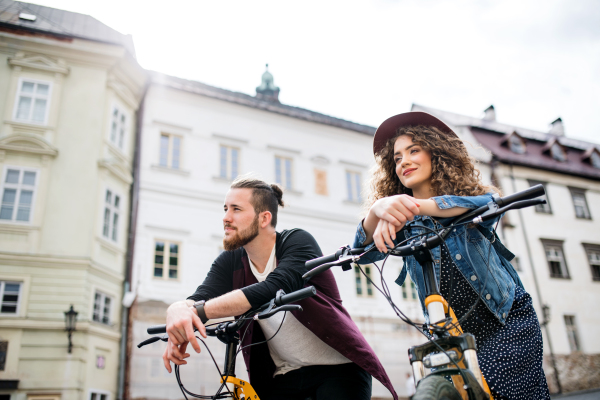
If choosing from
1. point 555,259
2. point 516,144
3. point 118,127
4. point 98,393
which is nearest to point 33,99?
point 118,127

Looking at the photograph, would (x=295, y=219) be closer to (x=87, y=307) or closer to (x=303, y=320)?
(x=87, y=307)

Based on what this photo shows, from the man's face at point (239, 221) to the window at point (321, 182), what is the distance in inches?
644

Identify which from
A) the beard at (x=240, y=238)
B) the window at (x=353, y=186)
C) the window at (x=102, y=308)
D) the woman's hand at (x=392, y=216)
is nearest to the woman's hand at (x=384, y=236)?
the woman's hand at (x=392, y=216)

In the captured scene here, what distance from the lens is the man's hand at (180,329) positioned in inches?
91.4

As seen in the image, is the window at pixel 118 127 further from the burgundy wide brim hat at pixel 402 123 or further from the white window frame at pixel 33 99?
the burgundy wide brim hat at pixel 402 123

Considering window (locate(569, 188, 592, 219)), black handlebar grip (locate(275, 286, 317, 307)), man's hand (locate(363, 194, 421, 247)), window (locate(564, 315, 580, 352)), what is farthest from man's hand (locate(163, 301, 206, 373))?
window (locate(569, 188, 592, 219))

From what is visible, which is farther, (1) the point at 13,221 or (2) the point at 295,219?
(2) the point at 295,219

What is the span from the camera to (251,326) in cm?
288

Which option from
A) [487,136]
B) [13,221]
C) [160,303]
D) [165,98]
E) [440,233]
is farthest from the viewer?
[487,136]

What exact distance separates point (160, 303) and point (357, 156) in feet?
35.0

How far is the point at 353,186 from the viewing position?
67.9ft

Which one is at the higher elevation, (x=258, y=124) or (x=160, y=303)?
(x=258, y=124)

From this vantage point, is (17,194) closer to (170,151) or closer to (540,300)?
(170,151)

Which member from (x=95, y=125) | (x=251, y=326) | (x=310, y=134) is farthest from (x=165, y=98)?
(x=251, y=326)
